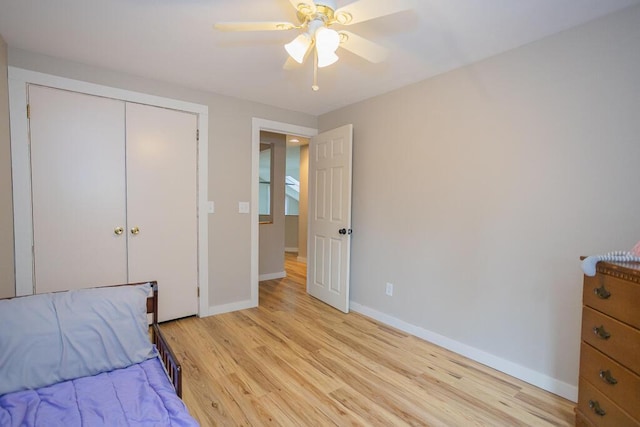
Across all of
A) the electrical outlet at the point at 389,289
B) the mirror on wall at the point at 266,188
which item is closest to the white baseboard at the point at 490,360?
the electrical outlet at the point at 389,289

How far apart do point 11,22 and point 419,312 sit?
361 cm

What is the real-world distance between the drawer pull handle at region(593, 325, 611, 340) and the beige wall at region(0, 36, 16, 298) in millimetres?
3488

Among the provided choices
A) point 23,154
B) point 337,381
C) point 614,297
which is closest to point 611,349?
point 614,297

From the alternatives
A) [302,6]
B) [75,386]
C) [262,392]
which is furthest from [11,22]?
[262,392]

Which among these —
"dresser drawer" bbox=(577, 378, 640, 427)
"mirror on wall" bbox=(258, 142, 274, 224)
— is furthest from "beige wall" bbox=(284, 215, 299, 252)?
"dresser drawer" bbox=(577, 378, 640, 427)

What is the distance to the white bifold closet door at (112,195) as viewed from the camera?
2357 millimetres

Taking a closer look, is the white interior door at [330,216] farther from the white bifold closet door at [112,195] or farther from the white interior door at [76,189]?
the white interior door at [76,189]

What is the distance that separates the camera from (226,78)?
2688 mm

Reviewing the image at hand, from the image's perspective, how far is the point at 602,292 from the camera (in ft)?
4.50

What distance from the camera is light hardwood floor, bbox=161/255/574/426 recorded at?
5.64ft

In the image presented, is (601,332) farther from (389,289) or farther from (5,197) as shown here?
(5,197)

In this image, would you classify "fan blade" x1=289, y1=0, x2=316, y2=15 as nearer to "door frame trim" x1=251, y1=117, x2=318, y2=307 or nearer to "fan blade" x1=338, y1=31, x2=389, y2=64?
"fan blade" x1=338, y1=31, x2=389, y2=64

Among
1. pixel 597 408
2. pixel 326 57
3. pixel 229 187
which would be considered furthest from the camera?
pixel 229 187

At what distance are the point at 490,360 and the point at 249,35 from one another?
9.38 ft
